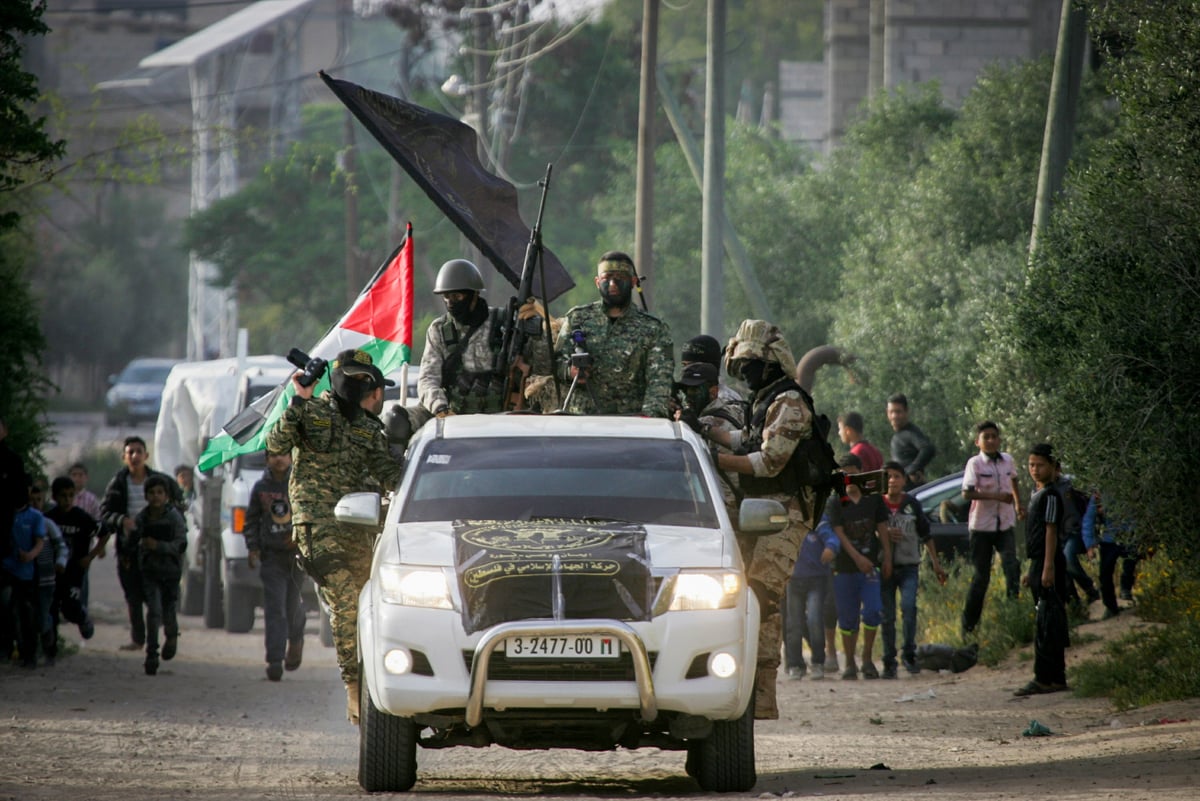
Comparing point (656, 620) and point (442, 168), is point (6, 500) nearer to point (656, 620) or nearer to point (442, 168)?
point (442, 168)

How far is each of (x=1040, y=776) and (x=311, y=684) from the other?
833 cm

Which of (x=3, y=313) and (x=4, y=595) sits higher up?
(x=3, y=313)

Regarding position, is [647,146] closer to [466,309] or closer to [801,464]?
[466,309]

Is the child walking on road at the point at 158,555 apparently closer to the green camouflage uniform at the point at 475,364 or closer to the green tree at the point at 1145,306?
the green camouflage uniform at the point at 475,364

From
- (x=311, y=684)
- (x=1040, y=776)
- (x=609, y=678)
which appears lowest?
(x=311, y=684)

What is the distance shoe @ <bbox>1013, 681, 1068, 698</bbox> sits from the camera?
15.3 metres

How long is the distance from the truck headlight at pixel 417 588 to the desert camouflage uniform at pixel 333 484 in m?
2.13

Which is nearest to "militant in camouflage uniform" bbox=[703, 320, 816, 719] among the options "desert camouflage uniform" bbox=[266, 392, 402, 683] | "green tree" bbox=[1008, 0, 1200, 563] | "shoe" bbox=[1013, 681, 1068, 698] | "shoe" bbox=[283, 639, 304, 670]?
"desert camouflage uniform" bbox=[266, 392, 402, 683]

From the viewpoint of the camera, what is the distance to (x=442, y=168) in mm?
14289

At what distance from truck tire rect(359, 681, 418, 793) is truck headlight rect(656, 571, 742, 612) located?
137 cm

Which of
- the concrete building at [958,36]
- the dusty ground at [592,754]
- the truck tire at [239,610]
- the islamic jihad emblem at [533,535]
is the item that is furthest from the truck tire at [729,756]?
the concrete building at [958,36]

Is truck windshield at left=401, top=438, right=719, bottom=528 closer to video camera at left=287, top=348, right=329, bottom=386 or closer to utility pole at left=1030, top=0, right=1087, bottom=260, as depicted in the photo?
video camera at left=287, top=348, right=329, bottom=386

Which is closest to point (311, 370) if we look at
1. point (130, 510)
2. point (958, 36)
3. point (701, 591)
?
point (701, 591)

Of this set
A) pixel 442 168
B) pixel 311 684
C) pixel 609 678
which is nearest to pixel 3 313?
pixel 311 684
